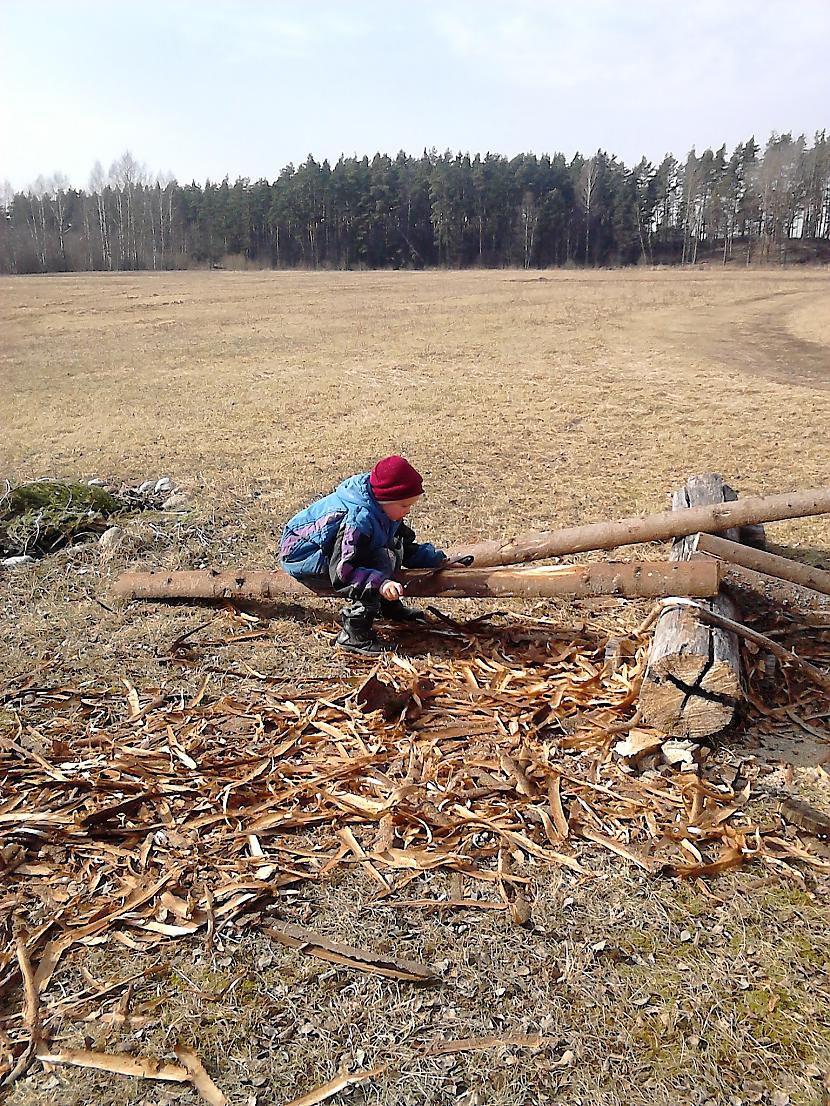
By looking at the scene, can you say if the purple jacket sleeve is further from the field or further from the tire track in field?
the tire track in field

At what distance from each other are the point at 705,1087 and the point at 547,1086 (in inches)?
18.1

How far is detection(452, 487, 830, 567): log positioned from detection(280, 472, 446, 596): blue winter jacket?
0.56 meters

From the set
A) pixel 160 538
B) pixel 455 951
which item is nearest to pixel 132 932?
pixel 455 951

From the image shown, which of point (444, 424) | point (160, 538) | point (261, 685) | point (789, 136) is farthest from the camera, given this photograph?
point (789, 136)

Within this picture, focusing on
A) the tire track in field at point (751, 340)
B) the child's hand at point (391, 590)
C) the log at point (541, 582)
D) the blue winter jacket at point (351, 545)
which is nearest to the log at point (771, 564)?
the log at point (541, 582)

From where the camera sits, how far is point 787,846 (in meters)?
3.42

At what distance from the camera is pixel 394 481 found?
Result: 187 inches

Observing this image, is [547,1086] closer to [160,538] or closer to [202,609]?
[202,609]

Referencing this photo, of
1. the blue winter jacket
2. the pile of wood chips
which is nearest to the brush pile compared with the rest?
the pile of wood chips

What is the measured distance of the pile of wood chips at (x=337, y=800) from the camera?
317cm

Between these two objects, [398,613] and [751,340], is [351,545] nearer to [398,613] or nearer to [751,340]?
[398,613]

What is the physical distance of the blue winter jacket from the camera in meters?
4.79

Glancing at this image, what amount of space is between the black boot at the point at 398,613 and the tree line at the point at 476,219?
65.0 m

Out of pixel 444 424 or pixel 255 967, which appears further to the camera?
pixel 444 424
